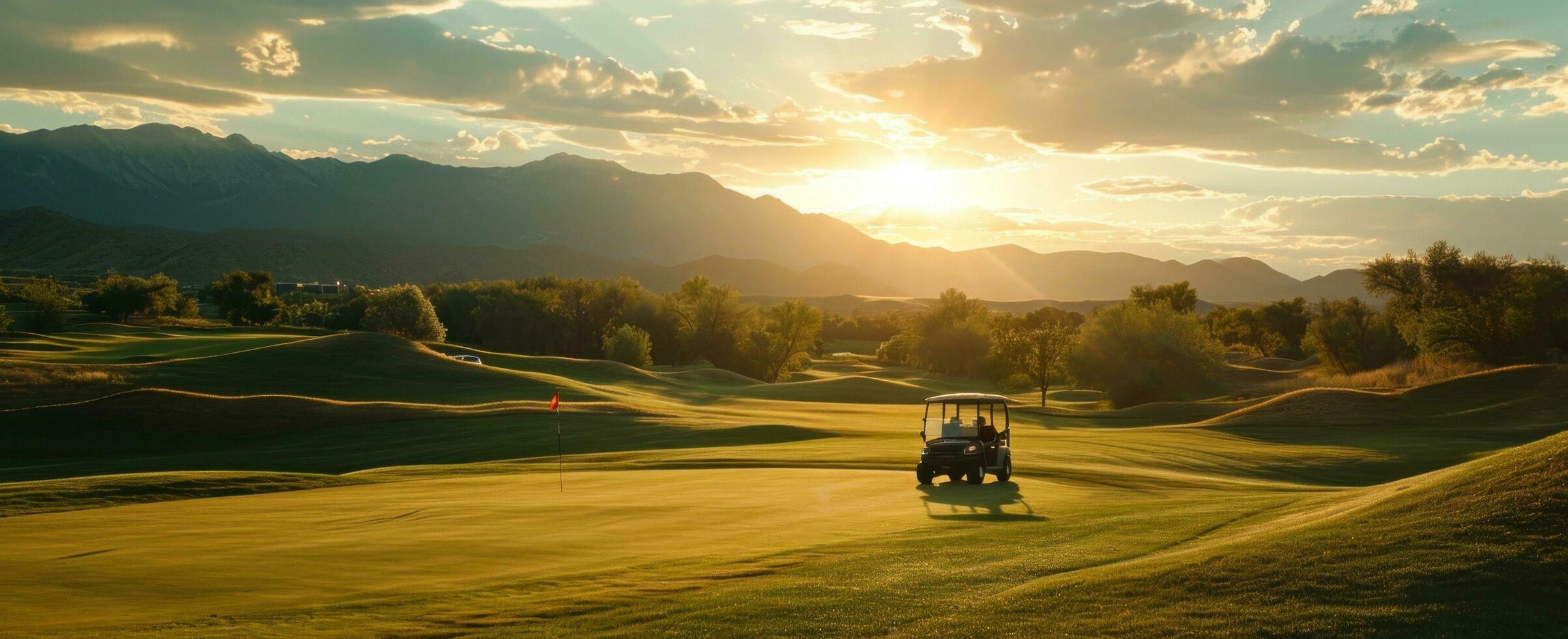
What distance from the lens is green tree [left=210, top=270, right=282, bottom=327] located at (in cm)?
13012

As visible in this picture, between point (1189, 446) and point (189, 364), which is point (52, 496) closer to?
point (1189, 446)

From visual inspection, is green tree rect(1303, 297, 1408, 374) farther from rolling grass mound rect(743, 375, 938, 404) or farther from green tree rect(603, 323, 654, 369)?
green tree rect(603, 323, 654, 369)

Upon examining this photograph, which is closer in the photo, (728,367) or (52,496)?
(52,496)

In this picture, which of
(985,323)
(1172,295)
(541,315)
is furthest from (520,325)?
(1172,295)

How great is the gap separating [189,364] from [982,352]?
259 feet

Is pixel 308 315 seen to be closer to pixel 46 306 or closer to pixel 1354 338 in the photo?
pixel 46 306

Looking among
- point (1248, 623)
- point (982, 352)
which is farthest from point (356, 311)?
point (1248, 623)

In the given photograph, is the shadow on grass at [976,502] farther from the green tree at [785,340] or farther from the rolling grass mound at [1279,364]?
the rolling grass mound at [1279,364]

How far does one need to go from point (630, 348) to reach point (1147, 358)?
49603 mm

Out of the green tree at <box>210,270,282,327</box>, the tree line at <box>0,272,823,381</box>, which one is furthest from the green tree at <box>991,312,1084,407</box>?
the green tree at <box>210,270,282,327</box>

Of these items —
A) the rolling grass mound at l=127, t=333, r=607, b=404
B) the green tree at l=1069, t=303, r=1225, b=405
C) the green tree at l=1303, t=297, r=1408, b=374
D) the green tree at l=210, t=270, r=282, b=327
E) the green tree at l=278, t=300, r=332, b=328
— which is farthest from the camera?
the green tree at l=210, t=270, r=282, b=327

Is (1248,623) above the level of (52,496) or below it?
above

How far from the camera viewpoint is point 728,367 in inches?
Result: 4564

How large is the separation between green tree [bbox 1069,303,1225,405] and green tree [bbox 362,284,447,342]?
211ft
